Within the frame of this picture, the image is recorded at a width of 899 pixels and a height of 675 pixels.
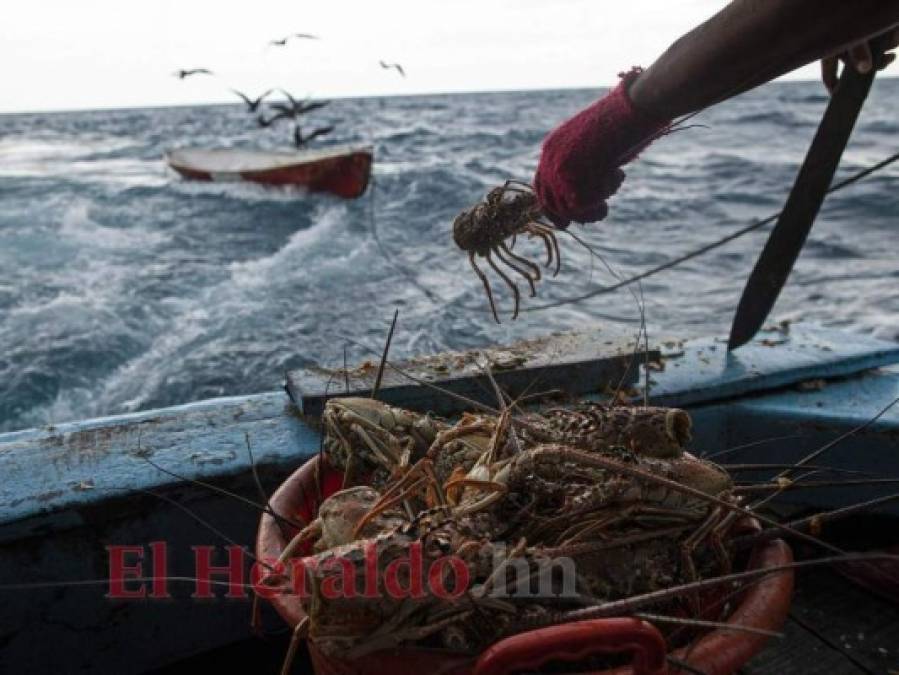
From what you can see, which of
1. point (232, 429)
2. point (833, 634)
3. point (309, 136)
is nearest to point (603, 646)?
point (232, 429)

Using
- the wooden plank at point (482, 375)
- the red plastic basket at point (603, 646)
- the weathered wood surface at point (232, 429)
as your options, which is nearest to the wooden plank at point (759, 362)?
the weathered wood surface at point (232, 429)

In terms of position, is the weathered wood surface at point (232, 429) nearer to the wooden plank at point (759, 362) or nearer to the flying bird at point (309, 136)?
the wooden plank at point (759, 362)

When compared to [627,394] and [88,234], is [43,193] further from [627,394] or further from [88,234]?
[627,394]

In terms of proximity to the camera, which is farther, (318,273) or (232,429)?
(318,273)

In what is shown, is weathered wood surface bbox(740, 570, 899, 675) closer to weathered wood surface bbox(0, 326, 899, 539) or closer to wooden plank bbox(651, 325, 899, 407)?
weathered wood surface bbox(0, 326, 899, 539)

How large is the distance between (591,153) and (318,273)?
300 inches

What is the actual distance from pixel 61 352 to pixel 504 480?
5.79 m

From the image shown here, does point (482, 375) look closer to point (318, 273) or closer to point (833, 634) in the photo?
point (833, 634)

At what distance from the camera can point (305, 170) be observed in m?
16.1

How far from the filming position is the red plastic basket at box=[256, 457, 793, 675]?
0.97 metres

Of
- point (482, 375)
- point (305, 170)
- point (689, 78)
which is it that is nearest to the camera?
point (689, 78)

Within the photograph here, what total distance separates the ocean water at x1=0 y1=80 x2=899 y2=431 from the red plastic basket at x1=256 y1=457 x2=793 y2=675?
162cm

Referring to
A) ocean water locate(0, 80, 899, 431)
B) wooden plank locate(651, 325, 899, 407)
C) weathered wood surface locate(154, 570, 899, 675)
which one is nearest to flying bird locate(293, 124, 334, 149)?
ocean water locate(0, 80, 899, 431)

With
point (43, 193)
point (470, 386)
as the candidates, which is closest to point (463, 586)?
point (470, 386)
